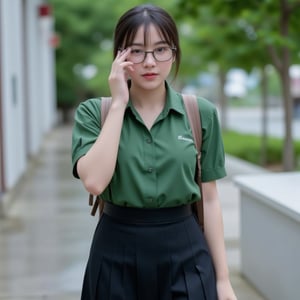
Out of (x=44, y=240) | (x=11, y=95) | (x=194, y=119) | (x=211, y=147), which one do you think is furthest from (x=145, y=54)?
(x=11, y=95)

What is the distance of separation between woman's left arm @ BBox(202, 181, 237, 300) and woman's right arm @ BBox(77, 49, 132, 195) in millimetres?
459

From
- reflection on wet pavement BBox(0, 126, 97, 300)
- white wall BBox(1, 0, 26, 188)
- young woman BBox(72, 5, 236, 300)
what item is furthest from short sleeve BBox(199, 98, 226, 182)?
white wall BBox(1, 0, 26, 188)

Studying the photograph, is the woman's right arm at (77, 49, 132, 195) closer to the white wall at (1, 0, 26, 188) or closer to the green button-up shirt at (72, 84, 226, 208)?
the green button-up shirt at (72, 84, 226, 208)

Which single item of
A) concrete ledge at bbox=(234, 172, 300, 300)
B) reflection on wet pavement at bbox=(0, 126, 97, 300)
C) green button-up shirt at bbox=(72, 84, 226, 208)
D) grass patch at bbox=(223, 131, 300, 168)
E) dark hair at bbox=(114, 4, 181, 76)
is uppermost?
dark hair at bbox=(114, 4, 181, 76)

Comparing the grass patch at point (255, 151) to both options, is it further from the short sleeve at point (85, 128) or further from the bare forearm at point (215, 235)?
the short sleeve at point (85, 128)

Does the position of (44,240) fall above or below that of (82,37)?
below

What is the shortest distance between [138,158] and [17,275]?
3.70m

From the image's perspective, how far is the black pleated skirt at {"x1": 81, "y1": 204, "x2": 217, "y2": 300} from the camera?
2.32 m

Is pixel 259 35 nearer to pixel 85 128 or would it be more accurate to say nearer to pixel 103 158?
pixel 85 128

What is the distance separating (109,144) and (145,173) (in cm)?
18

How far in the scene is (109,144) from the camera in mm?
2176

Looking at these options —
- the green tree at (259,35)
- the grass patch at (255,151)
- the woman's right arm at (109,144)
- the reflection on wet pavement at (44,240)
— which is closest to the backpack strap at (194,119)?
the woman's right arm at (109,144)

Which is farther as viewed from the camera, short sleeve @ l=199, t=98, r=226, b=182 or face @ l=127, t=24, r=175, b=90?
short sleeve @ l=199, t=98, r=226, b=182

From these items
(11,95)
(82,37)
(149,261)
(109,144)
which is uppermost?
(82,37)
